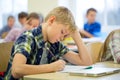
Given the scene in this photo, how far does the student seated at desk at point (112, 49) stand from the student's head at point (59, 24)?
0.51m

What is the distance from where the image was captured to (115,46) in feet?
7.33

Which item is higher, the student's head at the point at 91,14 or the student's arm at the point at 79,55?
the student's arm at the point at 79,55

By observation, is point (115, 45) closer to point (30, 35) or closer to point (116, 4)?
point (30, 35)

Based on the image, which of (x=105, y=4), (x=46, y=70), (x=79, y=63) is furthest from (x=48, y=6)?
(x=46, y=70)

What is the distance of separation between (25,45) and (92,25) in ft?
13.6

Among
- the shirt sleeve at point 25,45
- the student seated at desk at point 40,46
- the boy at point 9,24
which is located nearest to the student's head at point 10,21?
the boy at point 9,24

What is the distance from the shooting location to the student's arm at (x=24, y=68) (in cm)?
167

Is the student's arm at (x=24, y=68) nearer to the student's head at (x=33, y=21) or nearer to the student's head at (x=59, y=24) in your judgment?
the student's head at (x=59, y=24)

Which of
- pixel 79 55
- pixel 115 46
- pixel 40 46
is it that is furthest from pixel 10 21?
pixel 40 46

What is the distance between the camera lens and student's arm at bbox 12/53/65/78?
1.67 m

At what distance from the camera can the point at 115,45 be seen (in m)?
2.24

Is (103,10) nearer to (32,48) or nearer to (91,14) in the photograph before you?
(91,14)

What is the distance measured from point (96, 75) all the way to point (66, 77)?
160 mm

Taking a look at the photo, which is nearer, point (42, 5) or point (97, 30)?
point (97, 30)
